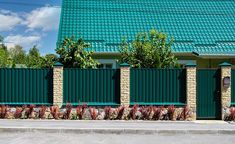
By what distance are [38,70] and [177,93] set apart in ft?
18.9

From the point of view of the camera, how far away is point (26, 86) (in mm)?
16453

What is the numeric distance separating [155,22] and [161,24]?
421 mm

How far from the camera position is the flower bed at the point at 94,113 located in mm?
16016

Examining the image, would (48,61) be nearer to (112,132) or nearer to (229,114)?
(112,132)

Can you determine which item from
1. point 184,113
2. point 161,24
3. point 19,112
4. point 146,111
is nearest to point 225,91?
point 184,113

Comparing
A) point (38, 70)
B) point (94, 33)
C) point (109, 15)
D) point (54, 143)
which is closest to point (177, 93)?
point (38, 70)

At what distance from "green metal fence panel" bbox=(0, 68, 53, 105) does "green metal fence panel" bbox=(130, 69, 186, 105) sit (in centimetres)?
352

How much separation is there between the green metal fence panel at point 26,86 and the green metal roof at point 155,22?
719 cm

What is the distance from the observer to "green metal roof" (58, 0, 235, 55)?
80.5 ft

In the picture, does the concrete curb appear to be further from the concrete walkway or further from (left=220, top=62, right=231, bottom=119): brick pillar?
(left=220, top=62, right=231, bottom=119): brick pillar

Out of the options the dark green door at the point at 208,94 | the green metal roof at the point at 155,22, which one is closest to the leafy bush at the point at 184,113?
the dark green door at the point at 208,94

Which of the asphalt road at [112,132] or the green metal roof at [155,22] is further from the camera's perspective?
the green metal roof at [155,22]

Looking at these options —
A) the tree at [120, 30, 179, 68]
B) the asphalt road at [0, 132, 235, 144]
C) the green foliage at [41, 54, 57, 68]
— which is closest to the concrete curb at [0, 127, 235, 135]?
the asphalt road at [0, 132, 235, 144]

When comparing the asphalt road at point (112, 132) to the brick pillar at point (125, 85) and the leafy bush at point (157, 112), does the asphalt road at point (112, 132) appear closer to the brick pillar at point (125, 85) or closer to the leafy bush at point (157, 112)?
the leafy bush at point (157, 112)
